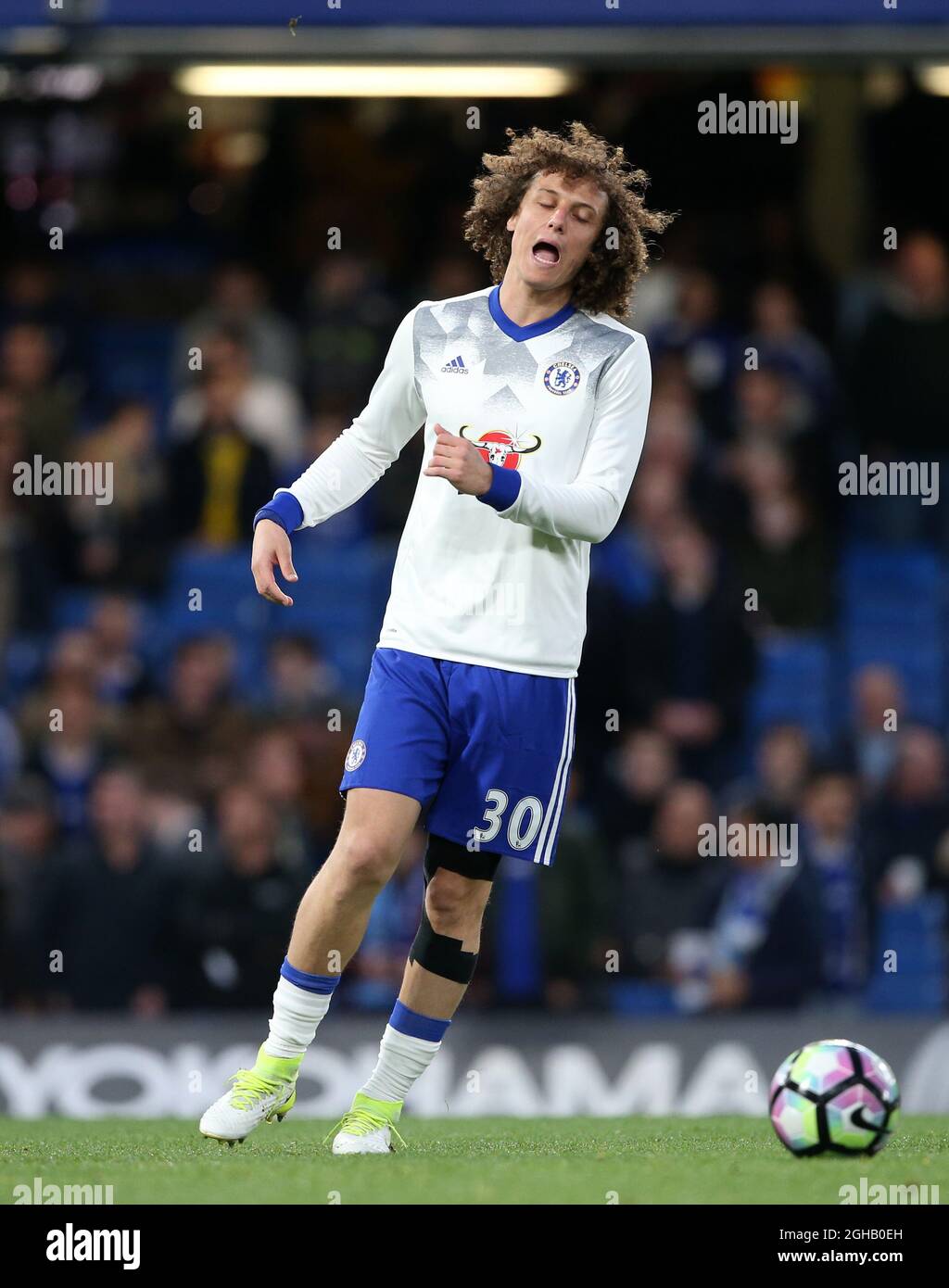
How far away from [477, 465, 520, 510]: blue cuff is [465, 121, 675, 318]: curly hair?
80cm

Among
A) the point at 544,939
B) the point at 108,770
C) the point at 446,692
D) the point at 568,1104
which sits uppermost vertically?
the point at 446,692

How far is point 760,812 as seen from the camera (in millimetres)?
9750

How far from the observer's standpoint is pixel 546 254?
522cm

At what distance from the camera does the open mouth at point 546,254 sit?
17.1 ft

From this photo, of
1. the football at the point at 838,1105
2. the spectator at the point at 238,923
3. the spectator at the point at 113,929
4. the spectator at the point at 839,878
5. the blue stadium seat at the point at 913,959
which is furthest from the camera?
the blue stadium seat at the point at 913,959

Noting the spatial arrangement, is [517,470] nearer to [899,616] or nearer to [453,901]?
[453,901]

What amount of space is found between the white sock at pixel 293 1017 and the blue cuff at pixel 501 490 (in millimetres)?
1305

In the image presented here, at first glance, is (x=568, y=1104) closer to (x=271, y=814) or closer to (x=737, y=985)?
(x=737, y=985)

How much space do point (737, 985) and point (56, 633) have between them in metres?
4.17

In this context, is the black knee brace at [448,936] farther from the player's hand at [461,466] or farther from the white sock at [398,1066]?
the player's hand at [461,466]

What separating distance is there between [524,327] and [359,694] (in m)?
5.65

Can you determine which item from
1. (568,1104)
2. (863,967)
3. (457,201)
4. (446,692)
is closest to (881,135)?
(457,201)

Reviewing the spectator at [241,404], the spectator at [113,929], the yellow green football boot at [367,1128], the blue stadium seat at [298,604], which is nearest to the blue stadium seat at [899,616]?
the blue stadium seat at [298,604]

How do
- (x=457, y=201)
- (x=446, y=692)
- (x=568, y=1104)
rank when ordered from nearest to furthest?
1. (x=446, y=692)
2. (x=568, y=1104)
3. (x=457, y=201)
